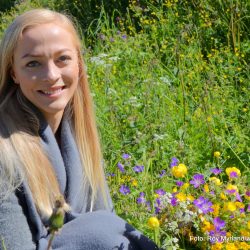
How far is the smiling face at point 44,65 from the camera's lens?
172 centimetres

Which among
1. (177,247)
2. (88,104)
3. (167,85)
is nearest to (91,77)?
(167,85)

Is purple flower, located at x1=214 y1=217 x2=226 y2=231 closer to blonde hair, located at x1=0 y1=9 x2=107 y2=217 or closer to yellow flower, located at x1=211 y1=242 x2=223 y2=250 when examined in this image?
yellow flower, located at x1=211 y1=242 x2=223 y2=250

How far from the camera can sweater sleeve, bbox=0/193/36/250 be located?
156 centimetres

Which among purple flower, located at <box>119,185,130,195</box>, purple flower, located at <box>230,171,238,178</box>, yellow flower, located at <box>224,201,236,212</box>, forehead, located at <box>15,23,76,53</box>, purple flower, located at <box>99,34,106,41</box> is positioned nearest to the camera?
forehead, located at <box>15,23,76,53</box>

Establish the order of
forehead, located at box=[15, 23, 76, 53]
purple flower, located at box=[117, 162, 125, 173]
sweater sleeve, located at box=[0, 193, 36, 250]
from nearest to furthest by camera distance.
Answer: sweater sleeve, located at box=[0, 193, 36, 250], forehead, located at box=[15, 23, 76, 53], purple flower, located at box=[117, 162, 125, 173]

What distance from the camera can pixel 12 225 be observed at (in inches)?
61.9

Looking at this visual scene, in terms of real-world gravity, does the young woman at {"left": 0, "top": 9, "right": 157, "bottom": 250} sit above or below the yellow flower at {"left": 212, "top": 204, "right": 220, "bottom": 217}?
above

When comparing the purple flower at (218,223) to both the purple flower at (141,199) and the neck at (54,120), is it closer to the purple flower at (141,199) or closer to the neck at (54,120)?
the purple flower at (141,199)

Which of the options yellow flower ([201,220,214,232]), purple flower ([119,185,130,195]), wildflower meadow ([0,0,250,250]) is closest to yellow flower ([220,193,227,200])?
wildflower meadow ([0,0,250,250])

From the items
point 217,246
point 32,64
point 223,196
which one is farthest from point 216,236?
point 32,64

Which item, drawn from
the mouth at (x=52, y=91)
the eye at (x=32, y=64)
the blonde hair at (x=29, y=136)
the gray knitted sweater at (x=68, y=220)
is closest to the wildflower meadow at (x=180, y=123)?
the gray knitted sweater at (x=68, y=220)

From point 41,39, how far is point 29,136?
0.31 meters

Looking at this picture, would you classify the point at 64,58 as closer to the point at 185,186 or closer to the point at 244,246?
the point at 185,186

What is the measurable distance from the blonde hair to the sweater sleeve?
1.9 inches
